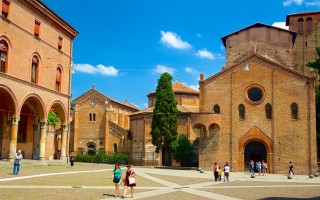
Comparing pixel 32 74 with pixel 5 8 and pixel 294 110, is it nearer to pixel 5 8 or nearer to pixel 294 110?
pixel 5 8

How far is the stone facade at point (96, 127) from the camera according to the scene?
50688 mm

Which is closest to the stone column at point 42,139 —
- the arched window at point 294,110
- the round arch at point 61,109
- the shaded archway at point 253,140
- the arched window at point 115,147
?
the round arch at point 61,109

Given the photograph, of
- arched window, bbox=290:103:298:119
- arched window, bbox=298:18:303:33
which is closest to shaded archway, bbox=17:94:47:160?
arched window, bbox=290:103:298:119

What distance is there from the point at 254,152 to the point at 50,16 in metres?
22.2

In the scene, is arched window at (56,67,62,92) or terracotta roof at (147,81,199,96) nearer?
arched window at (56,67,62,92)

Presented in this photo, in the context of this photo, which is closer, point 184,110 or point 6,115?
point 6,115

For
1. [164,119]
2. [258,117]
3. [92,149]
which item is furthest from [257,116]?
[92,149]

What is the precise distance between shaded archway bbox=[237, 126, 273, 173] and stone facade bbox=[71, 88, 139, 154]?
18445 millimetres

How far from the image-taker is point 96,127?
52.0m

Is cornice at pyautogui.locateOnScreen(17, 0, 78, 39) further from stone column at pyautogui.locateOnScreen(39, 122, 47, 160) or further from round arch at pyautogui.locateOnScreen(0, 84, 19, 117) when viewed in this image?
stone column at pyautogui.locateOnScreen(39, 122, 47, 160)

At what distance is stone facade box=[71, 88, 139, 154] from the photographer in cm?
5069

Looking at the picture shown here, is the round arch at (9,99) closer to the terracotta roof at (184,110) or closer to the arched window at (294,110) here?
the terracotta roof at (184,110)

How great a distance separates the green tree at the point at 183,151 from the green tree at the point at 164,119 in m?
2.68

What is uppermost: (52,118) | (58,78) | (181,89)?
(181,89)
